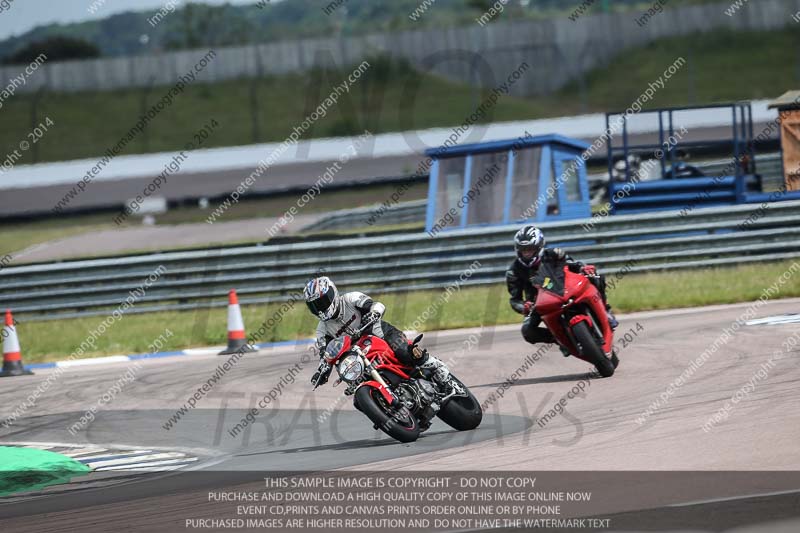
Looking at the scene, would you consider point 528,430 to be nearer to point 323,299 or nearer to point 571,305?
point 323,299

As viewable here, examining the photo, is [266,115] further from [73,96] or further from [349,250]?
[349,250]

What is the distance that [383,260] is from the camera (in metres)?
19.1

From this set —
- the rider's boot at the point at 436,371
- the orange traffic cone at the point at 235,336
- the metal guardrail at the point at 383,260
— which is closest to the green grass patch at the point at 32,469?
the rider's boot at the point at 436,371

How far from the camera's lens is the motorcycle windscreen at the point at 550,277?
11492 millimetres

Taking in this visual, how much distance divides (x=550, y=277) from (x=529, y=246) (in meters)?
0.38

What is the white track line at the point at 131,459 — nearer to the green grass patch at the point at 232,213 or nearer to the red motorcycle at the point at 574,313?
the red motorcycle at the point at 574,313

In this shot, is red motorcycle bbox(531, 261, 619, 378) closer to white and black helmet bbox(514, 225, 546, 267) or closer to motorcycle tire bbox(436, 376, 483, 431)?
white and black helmet bbox(514, 225, 546, 267)

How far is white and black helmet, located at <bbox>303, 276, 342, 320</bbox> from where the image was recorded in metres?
9.21

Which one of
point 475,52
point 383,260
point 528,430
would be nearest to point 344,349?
point 528,430

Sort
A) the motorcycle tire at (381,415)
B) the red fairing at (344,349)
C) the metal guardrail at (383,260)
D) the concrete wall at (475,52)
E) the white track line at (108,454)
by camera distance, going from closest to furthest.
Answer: the motorcycle tire at (381,415)
the red fairing at (344,349)
the white track line at (108,454)
the metal guardrail at (383,260)
the concrete wall at (475,52)

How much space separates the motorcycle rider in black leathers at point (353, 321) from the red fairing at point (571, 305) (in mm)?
2451

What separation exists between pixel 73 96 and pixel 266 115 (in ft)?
30.8

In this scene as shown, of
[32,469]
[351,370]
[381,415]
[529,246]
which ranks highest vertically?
[529,246]

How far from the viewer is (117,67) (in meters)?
54.6
